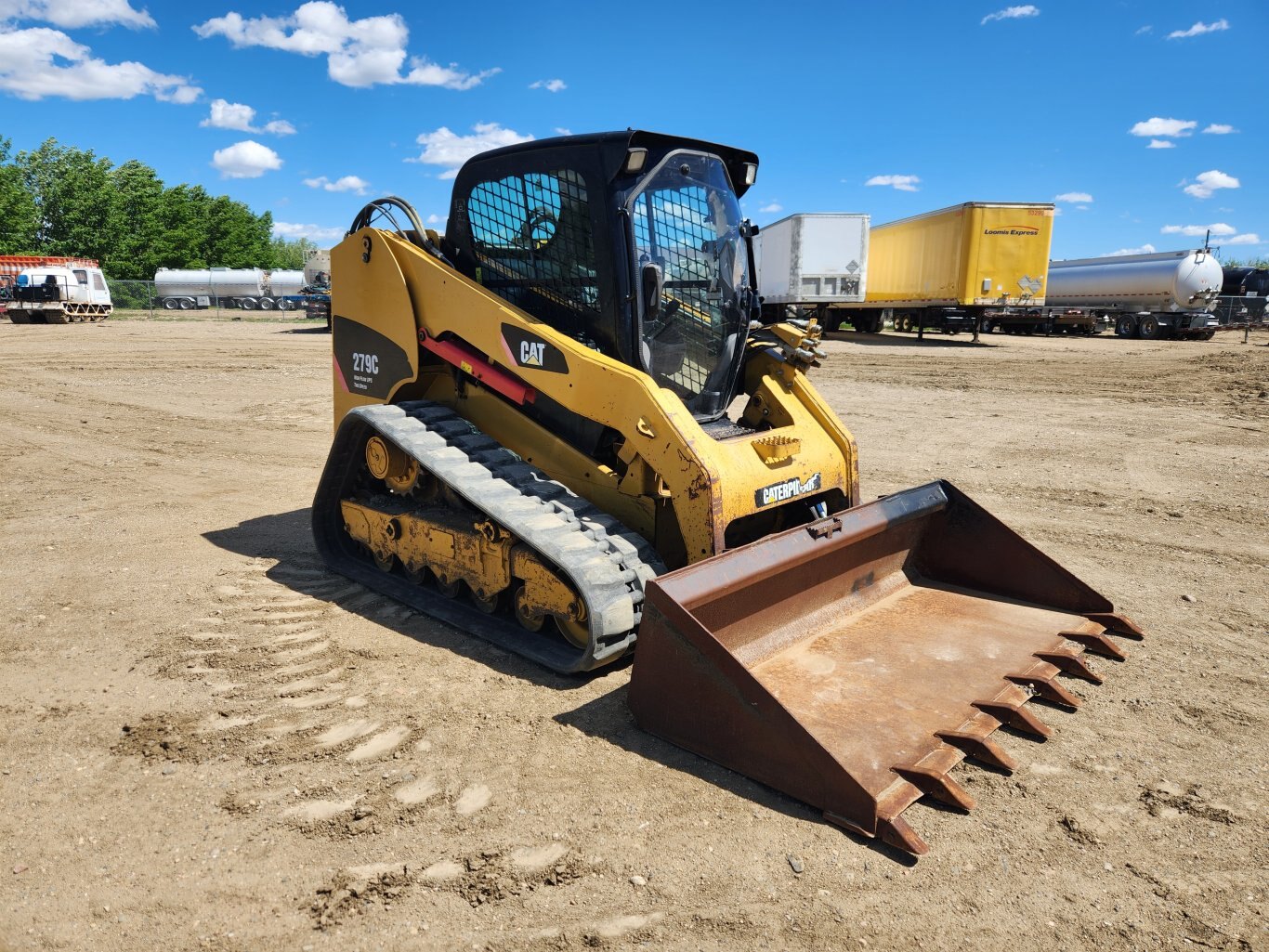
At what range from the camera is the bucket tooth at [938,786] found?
10.1 ft

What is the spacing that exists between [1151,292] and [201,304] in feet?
148

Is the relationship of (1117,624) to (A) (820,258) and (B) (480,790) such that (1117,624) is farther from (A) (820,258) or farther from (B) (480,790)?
(A) (820,258)

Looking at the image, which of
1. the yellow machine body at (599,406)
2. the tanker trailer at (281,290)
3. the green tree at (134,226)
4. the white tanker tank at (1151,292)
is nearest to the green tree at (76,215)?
the green tree at (134,226)

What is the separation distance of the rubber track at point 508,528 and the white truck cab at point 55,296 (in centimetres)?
3199

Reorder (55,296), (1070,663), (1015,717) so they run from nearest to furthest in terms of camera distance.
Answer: (1015,717) → (1070,663) → (55,296)

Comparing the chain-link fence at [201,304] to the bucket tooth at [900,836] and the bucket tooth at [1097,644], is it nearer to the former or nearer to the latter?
the bucket tooth at [1097,644]

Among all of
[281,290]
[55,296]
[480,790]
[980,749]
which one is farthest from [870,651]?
[281,290]

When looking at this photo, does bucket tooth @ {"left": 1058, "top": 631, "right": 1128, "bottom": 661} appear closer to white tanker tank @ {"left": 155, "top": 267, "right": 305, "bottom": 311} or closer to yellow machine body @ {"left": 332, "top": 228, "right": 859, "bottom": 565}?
yellow machine body @ {"left": 332, "top": 228, "right": 859, "bottom": 565}

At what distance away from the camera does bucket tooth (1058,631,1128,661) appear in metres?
4.34

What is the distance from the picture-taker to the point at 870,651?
165 inches

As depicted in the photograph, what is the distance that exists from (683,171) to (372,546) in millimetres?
2907

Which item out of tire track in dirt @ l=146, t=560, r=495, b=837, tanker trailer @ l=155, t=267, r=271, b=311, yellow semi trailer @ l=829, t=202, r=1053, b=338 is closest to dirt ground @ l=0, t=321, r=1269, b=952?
tire track in dirt @ l=146, t=560, r=495, b=837

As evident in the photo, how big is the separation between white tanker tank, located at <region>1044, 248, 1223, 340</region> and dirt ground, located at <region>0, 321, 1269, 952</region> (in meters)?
24.5

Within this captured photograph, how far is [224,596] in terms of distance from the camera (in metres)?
5.36
